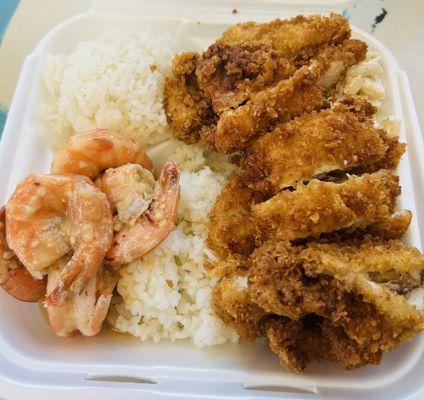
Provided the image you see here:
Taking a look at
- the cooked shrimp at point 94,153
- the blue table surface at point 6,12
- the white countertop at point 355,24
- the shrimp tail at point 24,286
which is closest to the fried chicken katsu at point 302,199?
the cooked shrimp at point 94,153

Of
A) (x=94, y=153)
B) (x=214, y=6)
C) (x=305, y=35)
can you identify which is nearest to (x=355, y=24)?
(x=214, y=6)

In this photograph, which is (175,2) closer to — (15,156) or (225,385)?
(15,156)

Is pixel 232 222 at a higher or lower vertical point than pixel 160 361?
higher

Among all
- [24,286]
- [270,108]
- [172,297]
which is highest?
[270,108]

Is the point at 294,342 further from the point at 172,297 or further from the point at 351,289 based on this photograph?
the point at 172,297

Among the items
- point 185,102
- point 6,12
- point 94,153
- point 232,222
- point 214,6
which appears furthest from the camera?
point 6,12

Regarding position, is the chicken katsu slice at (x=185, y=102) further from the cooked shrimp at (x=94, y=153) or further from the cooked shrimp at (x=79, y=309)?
the cooked shrimp at (x=79, y=309)

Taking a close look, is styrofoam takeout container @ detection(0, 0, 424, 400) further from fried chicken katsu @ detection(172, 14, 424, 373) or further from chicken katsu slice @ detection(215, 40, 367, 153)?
chicken katsu slice @ detection(215, 40, 367, 153)
